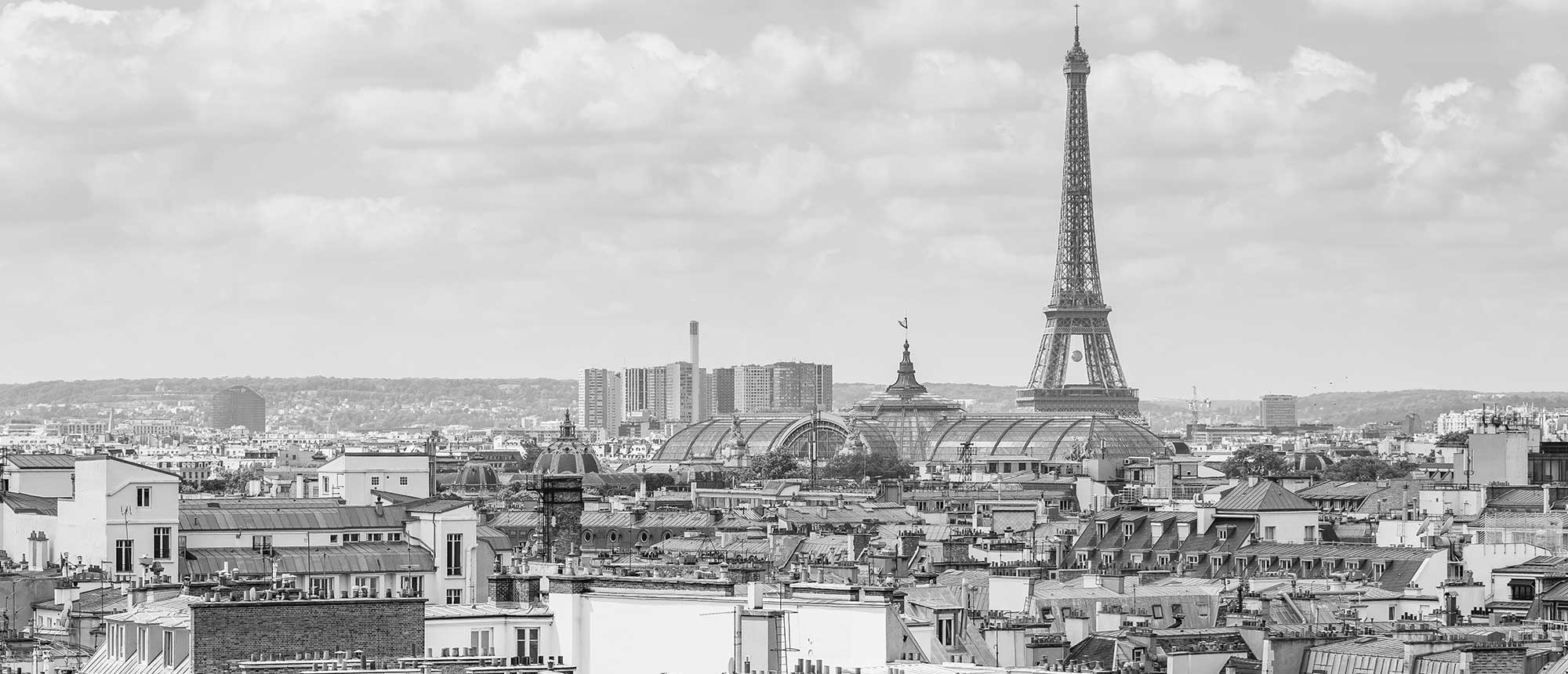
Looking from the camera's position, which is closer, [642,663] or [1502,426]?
[642,663]

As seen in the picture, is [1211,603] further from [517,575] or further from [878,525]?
[878,525]

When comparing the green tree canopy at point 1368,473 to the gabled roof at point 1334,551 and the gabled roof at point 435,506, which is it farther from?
the gabled roof at point 435,506

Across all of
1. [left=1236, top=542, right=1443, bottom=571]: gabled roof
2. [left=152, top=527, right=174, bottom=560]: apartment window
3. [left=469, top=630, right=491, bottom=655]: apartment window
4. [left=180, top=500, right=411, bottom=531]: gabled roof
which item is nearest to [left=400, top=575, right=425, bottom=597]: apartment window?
[left=152, top=527, right=174, bottom=560]: apartment window

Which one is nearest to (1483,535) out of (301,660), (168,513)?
(168,513)

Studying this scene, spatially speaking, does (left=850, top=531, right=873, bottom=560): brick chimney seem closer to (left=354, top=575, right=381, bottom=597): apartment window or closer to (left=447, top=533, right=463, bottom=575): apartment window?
(left=447, top=533, right=463, bottom=575): apartment window

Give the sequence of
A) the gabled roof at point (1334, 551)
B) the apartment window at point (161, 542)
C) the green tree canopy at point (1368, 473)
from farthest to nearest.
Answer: the green tree canopy at point (1368, 473) < the gabled roof at point (1334, 551) < the apartment window at point (161, 542)

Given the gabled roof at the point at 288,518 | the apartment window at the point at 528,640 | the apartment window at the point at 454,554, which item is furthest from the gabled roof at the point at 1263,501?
the apartment window at the point at 528,640

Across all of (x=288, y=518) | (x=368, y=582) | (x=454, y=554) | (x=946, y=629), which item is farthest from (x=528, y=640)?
(x=288, y=518)

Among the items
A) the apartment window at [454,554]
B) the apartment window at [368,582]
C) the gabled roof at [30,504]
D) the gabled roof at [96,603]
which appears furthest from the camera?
the apartment window at [454,554]
